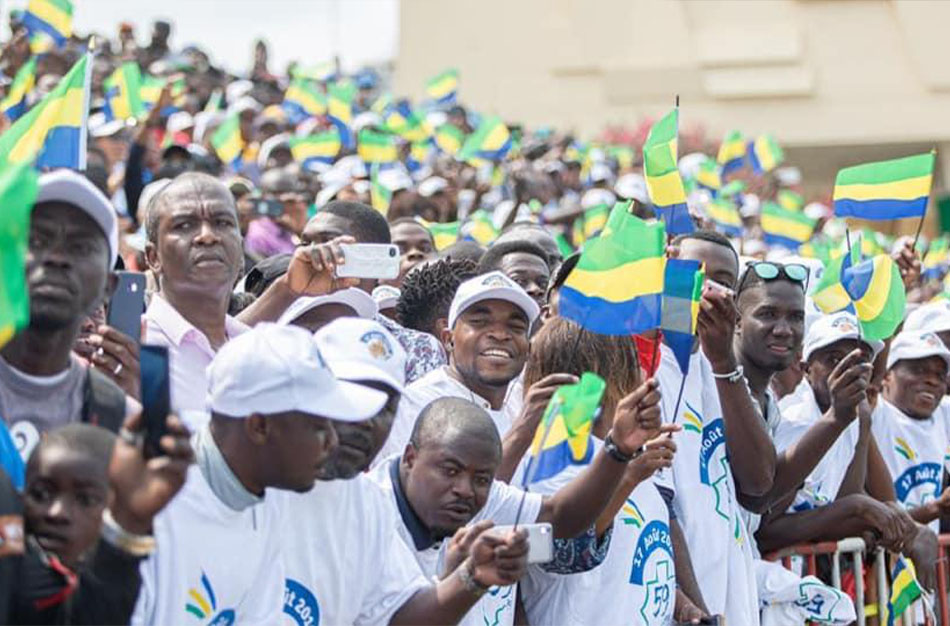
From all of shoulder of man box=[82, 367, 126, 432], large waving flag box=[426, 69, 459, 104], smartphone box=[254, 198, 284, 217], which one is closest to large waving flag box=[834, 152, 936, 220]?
smartphone box=[254, 198, 284, 217]

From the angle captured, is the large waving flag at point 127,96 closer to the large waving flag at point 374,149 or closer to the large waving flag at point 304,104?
the large waving flag at point 374,149

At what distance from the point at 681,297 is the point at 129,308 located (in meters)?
1.62

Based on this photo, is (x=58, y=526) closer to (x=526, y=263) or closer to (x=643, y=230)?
(x=643, y=230)

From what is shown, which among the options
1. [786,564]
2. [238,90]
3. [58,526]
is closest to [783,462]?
[786,564]

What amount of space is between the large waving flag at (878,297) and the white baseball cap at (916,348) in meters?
0.86

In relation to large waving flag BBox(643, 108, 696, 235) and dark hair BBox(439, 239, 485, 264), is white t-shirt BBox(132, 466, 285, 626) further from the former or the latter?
dark hair BBox(439, 239, 485, 264)

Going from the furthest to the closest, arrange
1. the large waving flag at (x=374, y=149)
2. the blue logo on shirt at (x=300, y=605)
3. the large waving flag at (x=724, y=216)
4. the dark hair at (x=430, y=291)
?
the large waving flag at (x=724, y=216) → the large waving flag at (x=374, y=149) → the dark hair at (x=430, y=291) → the blue logo on shirt at (x=300, y=605)

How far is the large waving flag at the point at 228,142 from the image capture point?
13328 mm

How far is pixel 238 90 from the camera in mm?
17219

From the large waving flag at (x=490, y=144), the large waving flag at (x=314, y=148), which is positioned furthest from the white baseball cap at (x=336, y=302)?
the large waving flag at (x=490, y=144)

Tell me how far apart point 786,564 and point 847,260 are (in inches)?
47.5

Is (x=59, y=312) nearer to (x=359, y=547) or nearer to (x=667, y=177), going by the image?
(x=359, y=547)

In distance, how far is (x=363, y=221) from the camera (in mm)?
7059

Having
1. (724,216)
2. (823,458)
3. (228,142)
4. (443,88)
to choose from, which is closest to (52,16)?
(228,142)
